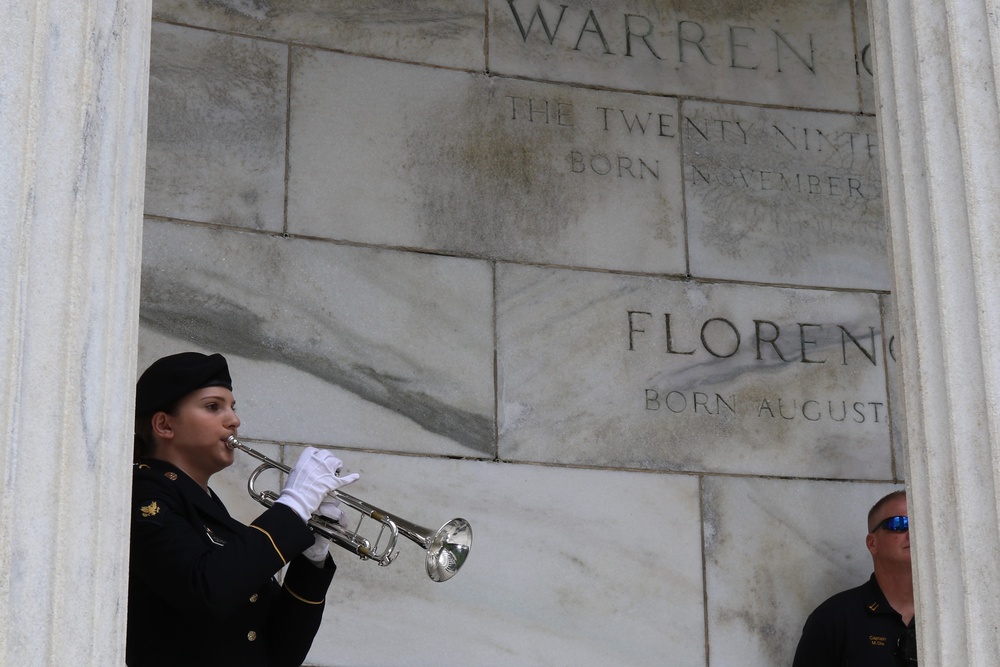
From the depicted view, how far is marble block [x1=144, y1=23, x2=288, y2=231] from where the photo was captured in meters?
8.12

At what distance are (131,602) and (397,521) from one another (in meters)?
1.35

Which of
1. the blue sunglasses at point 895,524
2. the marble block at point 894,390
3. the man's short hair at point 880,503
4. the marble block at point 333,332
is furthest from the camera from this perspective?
the marble block at point 894,390

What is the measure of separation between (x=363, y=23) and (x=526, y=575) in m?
2.90

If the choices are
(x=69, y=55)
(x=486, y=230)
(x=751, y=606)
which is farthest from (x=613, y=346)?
(x=69, y=55)

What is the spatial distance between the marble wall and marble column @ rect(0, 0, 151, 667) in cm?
296

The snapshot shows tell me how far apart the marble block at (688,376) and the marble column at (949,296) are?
3028 millimetres

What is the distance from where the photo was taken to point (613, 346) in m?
8.70

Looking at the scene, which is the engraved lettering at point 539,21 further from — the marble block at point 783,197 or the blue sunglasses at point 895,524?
the blue sunglasses at point 895,524

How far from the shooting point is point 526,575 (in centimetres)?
812

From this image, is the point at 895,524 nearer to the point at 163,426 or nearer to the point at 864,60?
the point at 864,60

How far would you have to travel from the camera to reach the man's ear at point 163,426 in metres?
6.14

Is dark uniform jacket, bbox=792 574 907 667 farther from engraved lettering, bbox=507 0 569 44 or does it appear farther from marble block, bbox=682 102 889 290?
engraved lettering, bbox=507 0 569 44

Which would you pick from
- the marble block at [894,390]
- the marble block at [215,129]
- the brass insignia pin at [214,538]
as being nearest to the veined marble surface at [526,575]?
the marble block at [894,390]

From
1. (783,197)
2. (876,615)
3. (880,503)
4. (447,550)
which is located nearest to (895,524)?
(880,503)
